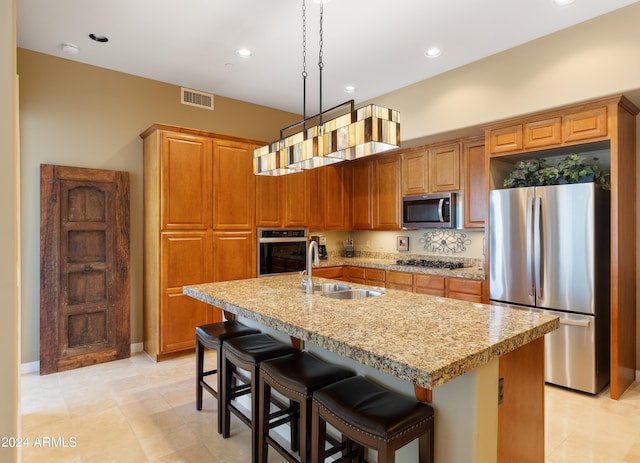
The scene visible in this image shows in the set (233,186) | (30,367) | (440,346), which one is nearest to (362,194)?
(233,186)

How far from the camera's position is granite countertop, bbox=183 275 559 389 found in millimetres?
1300

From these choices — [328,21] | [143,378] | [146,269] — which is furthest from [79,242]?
[328,21]

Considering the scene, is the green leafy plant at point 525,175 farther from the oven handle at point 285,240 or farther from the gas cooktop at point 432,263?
the oven handle at point 285,240

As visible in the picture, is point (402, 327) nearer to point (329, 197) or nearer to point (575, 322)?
point (575, 322)

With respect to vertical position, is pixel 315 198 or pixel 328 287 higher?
pixel 315 198

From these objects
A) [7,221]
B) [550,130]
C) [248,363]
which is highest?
[550,130]

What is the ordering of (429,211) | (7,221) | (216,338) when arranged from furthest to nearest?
(429,211), (216,338), (7,221)

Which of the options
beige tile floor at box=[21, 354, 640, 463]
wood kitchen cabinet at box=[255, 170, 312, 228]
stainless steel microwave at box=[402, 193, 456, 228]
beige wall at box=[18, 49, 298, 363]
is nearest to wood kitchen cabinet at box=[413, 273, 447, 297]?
stainless steel microwave at box=[402, 193, 456, 228]

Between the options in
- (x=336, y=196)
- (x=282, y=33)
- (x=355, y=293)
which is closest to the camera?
(x=355, y=293)

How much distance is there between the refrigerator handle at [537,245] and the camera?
3305 millimetres

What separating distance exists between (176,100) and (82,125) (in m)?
1.05

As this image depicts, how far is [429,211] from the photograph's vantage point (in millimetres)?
4582

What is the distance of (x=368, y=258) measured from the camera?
228 inches

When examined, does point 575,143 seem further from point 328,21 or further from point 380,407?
point 380,407
